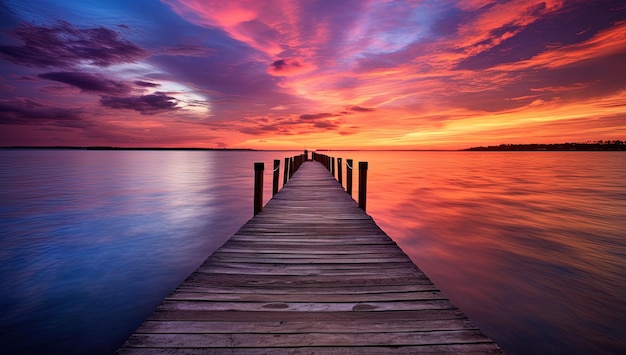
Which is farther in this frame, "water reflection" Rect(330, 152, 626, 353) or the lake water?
"water reflection" Rect(330, 152, 626, 353)

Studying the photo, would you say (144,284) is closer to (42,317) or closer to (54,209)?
(42,317)

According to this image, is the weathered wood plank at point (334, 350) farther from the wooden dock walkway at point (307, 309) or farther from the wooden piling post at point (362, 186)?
the wooden piling post at point (362, 186)

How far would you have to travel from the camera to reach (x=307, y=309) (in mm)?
2988

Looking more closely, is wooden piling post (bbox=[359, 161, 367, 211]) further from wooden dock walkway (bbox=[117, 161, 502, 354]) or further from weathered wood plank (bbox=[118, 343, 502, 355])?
weathered wood plank (bbox=[118, 343, 502, 355])

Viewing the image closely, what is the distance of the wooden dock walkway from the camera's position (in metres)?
2.45

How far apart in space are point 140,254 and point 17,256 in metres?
3.16

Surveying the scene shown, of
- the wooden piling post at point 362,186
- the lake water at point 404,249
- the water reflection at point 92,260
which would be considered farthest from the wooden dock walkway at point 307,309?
the wooden piling post at point 362,186

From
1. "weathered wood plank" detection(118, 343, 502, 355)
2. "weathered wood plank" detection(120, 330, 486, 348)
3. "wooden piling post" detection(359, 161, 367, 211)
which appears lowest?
"weathered wood plank" detection(118, 343, 502, 355)

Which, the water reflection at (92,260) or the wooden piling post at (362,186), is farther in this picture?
the wooden piling post at (362,186)

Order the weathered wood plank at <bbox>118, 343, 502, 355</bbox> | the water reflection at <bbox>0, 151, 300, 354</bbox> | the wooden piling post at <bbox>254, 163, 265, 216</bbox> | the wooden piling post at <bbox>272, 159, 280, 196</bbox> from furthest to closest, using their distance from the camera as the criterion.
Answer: the wooden piling post at <bbox>272, 159, 280, 196</bbox>, the wooden piling post at <bbox>254, 163, 265, 216</bbox>, the water reflection at <bbox>0, 151, 300, 354</bbox>, the weathered wood plank at <bbox>118, 343, 502, 355</bbox>

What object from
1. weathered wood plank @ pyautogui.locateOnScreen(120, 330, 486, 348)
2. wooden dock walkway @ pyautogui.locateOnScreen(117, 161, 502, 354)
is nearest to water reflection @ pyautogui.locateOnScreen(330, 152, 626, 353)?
wooden dock walkway @ pyautogui.locateOnScreen(117, 161, 502, 354)

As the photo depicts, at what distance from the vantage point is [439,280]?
7.78 m

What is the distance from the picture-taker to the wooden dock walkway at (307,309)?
245 cm

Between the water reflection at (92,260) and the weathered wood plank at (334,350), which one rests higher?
the weathered wood plank at (334,350)
